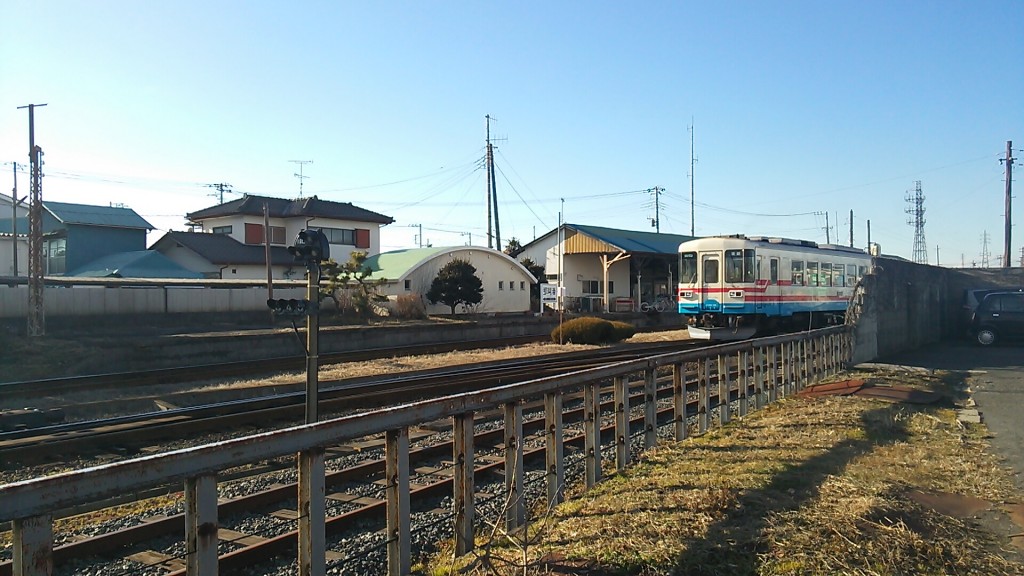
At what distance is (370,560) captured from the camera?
182 inches

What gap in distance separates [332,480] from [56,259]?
4475cm

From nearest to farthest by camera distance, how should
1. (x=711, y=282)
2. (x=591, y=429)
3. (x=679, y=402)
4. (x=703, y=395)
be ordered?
(x=591, y=429) < (x=679, y=402) < (x=703, y=395) < (x=711, y=282)

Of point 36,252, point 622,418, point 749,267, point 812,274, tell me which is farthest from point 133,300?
point 622,418

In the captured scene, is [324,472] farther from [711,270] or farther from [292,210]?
[292,210]

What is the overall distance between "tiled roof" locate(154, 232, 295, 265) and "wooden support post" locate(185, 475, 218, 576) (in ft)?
128

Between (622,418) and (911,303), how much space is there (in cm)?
1561

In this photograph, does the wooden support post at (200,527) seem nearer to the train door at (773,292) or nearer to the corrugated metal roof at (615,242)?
the train door at (773,292)

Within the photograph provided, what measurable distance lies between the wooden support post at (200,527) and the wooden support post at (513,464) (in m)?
2.21

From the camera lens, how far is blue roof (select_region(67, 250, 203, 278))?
3875 centimetres

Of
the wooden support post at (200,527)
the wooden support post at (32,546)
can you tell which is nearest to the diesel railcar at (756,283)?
the wooden support post at (200,527)

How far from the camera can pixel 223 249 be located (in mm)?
42844

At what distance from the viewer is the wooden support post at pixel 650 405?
671 centimetres

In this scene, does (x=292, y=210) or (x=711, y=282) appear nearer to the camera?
(x=711, y=282)

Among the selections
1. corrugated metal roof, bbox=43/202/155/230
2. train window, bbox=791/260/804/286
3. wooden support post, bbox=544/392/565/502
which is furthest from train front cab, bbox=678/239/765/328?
corrugated metal roof, bbox=43/202/155/230
